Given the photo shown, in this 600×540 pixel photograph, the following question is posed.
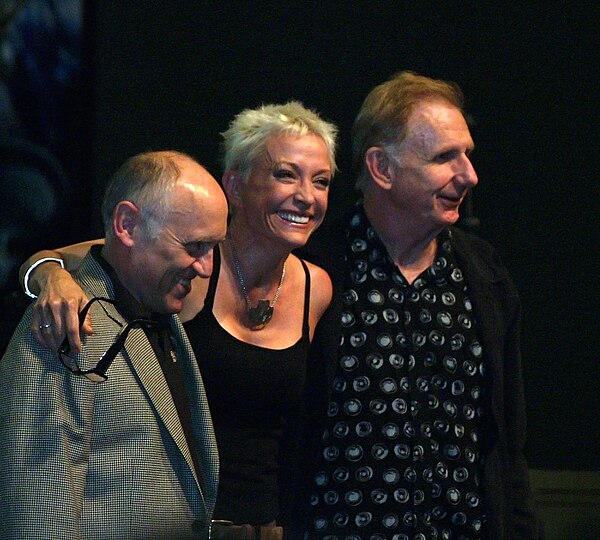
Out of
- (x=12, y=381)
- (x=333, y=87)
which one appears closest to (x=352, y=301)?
(x=12, y=381)

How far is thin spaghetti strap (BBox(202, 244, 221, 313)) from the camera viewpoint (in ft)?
9.95

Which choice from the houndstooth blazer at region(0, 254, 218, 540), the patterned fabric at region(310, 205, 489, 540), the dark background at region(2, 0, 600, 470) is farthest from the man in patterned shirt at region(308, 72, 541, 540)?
the dark background at region(2, 0, 600, 470)

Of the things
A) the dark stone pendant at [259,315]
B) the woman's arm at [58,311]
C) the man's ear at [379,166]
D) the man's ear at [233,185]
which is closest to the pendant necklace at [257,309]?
the dark stone pendant at [259,315]

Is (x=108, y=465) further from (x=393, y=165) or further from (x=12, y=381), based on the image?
(x=393, y=165)

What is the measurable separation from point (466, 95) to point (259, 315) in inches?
76.0

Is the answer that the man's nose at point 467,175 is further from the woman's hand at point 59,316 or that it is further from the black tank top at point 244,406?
the woman's hand at point 59,316

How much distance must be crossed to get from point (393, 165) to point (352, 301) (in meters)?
0.38

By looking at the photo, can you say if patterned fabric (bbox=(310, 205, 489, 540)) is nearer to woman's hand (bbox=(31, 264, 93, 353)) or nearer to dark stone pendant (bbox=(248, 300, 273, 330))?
dark stone pendant (bbox=(248, 300, 273, 330))

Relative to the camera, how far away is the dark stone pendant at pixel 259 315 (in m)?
3.08

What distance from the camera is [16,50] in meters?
4.46

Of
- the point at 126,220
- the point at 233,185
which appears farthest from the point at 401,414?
the point at 126,220

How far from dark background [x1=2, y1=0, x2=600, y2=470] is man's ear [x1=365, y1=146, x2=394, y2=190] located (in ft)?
4.21

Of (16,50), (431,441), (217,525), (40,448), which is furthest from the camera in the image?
(16,50)

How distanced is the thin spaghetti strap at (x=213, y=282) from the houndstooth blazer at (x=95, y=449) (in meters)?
0.52
